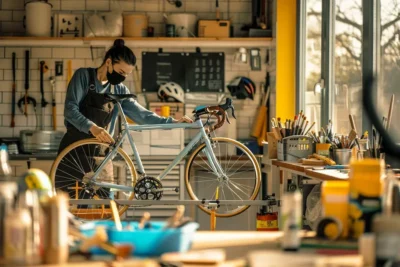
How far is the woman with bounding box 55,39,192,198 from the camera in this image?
214 inches

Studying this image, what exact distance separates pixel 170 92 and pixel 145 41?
56cm

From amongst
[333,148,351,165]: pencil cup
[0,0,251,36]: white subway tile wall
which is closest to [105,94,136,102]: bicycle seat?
[333,148,351,165]: pencil cup

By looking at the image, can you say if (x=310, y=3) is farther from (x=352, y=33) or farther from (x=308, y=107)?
(x=352, y=33)

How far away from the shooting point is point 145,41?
26.2 feet

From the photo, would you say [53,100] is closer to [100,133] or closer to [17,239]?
[100,133]

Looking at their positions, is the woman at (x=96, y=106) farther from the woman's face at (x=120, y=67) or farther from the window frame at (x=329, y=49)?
the window frame at (x=329, y=49)

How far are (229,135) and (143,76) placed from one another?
3.50 feet

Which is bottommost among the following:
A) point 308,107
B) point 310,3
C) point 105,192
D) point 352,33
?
point 105,192

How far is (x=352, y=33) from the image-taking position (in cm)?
587

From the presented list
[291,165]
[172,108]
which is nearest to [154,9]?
[172,108]

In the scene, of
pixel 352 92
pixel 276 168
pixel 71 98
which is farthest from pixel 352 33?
pixel 71 98

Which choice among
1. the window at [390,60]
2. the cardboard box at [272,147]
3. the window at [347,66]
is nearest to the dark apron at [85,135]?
the cardboard box at [272,147]

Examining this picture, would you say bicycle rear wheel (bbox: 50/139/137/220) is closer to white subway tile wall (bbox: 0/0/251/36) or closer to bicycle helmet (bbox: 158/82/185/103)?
bicycle helmet (bbox: 158/82/185/103)

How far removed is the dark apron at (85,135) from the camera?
18.3 feet
